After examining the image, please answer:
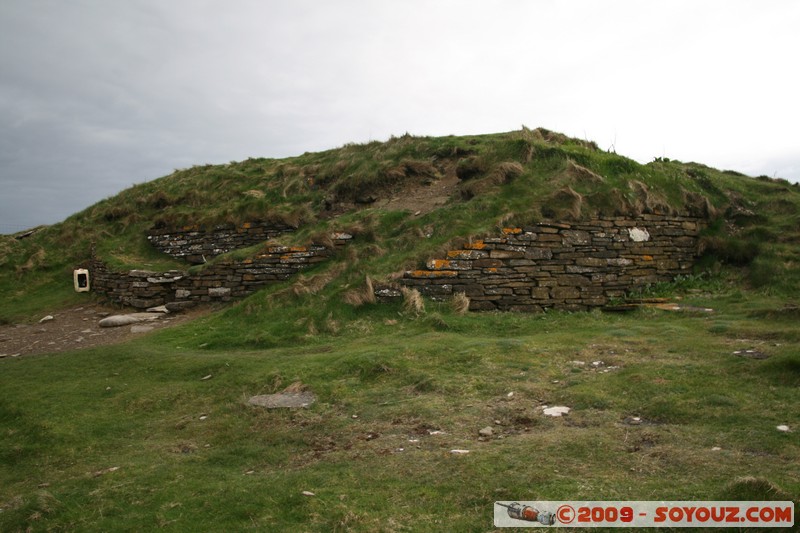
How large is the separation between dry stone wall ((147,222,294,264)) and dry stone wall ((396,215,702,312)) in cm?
707

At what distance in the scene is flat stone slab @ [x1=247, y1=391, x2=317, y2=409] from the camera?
266 inches

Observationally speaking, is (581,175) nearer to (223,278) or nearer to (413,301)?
(413,301)

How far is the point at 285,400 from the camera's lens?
22.8 ft

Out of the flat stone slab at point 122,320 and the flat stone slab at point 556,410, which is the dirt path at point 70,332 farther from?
the flat stone slab at point 556,410

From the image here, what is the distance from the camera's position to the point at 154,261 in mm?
17000

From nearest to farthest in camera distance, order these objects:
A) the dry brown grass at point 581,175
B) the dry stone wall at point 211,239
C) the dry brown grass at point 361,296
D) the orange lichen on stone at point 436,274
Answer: the dry brown grass at point 361,296
the orange lichen on stone at point 436,274
the dry brown grass at point 581,175
the dry stone wall at point 211,239

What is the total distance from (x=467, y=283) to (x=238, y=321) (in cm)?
499

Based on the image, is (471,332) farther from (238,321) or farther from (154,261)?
(154,261)

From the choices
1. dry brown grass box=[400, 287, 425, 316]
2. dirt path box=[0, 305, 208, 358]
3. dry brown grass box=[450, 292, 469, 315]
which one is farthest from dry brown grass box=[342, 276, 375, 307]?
dirt path box=[0, 305, 208, 358]

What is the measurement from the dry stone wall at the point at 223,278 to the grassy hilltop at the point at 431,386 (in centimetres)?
53

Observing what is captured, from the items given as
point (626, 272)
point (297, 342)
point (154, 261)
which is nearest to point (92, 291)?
point (154, 261)

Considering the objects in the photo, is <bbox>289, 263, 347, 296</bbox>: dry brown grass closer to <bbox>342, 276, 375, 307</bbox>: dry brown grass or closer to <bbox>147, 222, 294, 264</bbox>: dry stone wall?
<bbox>342, 276, 375, 307</bbox>: dry brown grass

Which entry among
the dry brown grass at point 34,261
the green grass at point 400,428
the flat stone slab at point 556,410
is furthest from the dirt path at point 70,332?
the flat stone slab at point 556,410

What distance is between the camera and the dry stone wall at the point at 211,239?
16672mm
